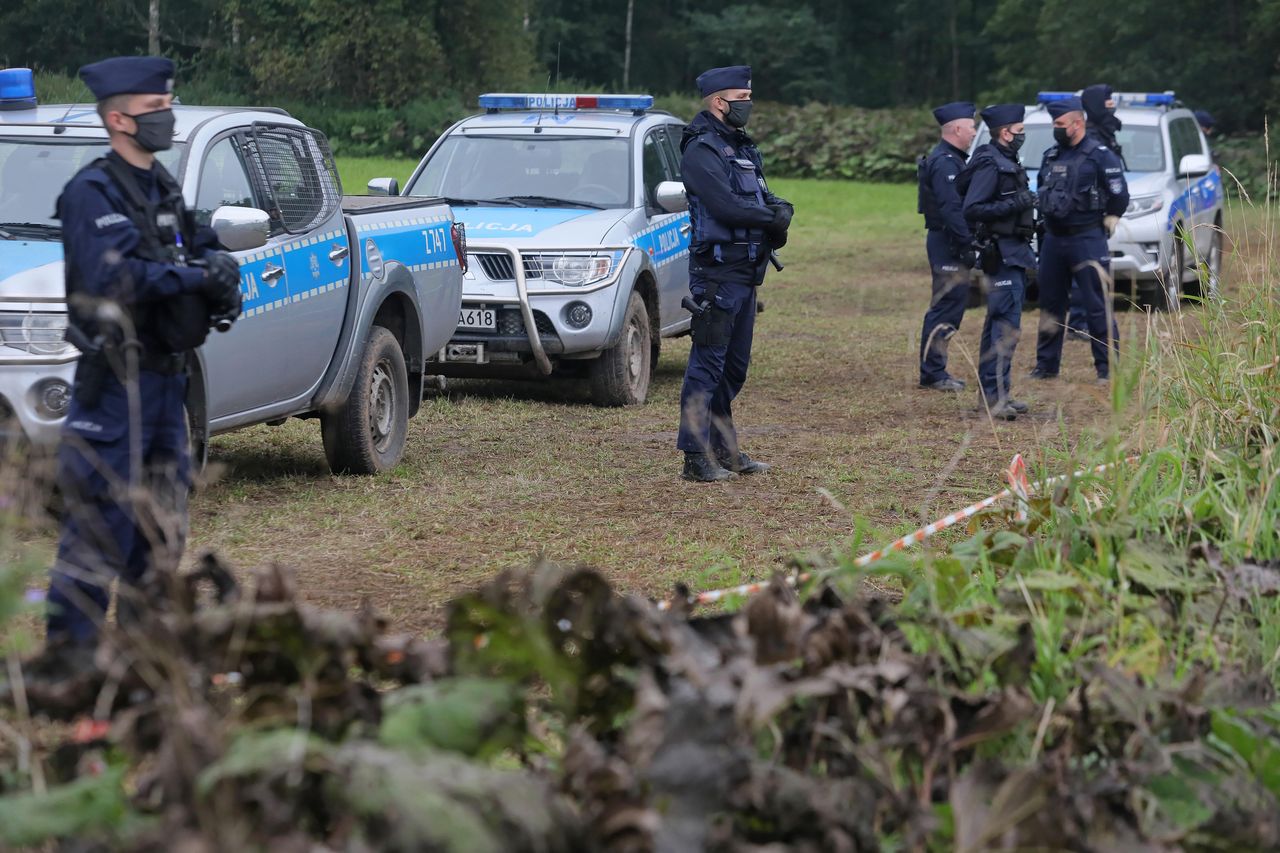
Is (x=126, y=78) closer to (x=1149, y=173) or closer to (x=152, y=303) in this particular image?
(x=152, y=303)

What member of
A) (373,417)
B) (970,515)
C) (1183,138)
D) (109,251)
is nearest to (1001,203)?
(373,417)

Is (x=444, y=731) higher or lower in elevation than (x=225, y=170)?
lower

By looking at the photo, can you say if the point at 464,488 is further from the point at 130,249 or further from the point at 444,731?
the point at 444,731

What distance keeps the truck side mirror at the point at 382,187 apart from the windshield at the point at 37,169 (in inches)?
123

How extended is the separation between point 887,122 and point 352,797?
1510 inches

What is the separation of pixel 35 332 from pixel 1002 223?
630cm

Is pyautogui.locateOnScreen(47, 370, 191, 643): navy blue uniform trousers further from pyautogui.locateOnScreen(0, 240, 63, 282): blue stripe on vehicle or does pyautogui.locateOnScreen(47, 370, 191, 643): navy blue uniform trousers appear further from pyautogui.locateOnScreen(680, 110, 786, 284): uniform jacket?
pyautogui.locateOnScreen(680, 110, 786, 284): uniform jacket

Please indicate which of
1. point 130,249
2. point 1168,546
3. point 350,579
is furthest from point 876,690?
point 350,579

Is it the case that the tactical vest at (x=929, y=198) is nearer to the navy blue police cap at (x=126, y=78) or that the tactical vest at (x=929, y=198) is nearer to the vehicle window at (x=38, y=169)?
the vehicle window at (x=38, y=169)

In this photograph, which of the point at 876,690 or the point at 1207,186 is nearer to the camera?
the point at 876,690

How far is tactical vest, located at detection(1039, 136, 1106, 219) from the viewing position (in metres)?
10.8

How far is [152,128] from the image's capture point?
4609mm

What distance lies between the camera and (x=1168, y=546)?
446 centimetres

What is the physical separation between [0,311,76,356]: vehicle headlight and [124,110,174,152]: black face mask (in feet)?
5.45
